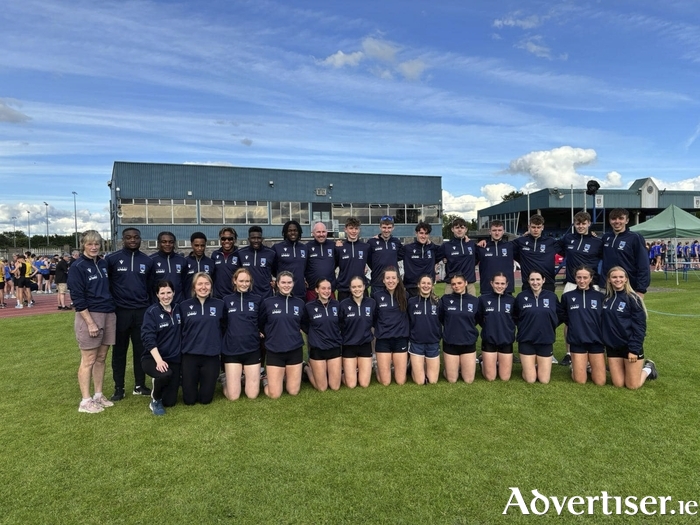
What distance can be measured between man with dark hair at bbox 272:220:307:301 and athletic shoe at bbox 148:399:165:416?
2049mm

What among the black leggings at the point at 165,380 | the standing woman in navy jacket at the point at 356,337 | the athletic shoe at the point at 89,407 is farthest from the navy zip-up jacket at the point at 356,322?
the athletic shoe at the point at 89,407

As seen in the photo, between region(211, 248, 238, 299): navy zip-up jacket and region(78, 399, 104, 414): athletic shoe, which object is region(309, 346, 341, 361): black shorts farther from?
region(78, 399, 104, 414): athletic shoe

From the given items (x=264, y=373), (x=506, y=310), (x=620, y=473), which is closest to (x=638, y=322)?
(x=506, y=310)

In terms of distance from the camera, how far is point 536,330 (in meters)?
5.21

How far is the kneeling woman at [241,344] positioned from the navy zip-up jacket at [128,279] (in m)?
0.94

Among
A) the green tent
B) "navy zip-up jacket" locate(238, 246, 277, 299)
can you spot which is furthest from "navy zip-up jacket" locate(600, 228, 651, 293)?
the green tent

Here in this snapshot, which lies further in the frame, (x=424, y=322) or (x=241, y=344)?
(x=424, y=322)

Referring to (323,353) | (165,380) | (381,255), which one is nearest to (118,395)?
(165,380)

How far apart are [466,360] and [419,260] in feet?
5.20

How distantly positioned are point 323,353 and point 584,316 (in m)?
2.96

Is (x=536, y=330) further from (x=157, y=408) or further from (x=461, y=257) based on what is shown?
(x=157, y=408)

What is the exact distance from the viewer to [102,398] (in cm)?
479

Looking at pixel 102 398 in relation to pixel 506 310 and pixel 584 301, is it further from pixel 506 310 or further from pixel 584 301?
pixel 584 301

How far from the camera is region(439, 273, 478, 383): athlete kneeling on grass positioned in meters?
5.26
